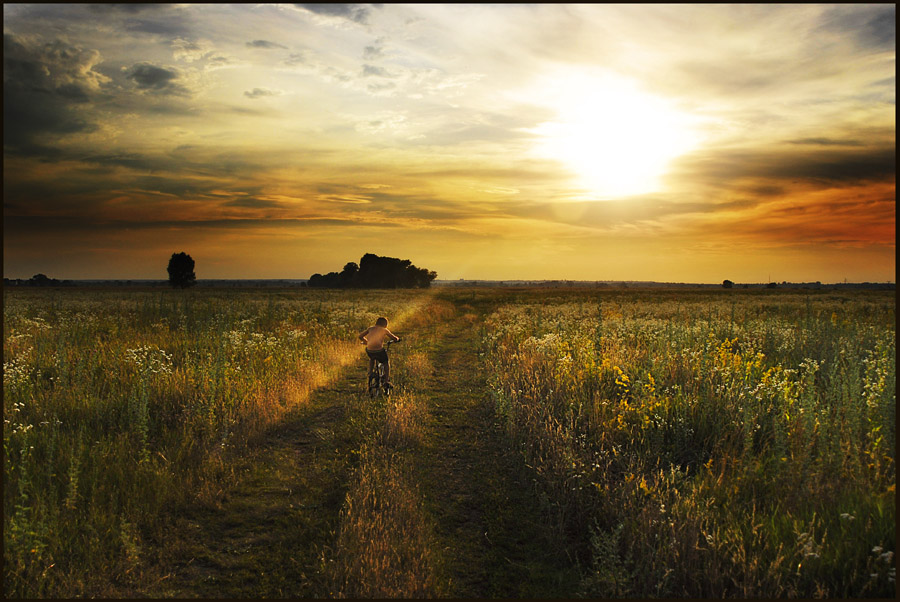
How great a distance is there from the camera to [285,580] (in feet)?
14.9

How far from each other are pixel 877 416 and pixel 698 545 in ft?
12.2

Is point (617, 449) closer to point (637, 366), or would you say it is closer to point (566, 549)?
point (566, 549)

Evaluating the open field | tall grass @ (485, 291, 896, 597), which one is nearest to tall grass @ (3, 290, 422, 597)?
the open field

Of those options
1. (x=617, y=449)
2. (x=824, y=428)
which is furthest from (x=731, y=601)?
(x=824, y=428)

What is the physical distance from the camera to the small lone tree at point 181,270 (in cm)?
11912

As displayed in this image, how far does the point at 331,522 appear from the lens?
5.46m

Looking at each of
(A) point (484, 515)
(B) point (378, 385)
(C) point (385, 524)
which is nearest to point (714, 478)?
(A) point (484, 515)

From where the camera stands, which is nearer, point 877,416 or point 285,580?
point 285,580

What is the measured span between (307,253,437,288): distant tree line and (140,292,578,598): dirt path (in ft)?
375

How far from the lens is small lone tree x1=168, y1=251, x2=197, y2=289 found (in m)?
119

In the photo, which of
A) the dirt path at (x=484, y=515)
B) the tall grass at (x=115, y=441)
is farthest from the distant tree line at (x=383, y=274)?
the dirt path at (x=484, y=515)

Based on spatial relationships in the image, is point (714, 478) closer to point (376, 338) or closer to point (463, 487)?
point (463, 487)

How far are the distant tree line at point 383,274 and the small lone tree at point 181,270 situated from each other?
35.8 m

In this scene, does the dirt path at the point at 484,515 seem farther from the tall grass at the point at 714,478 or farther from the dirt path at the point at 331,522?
the tall grass at the point at 714,478
